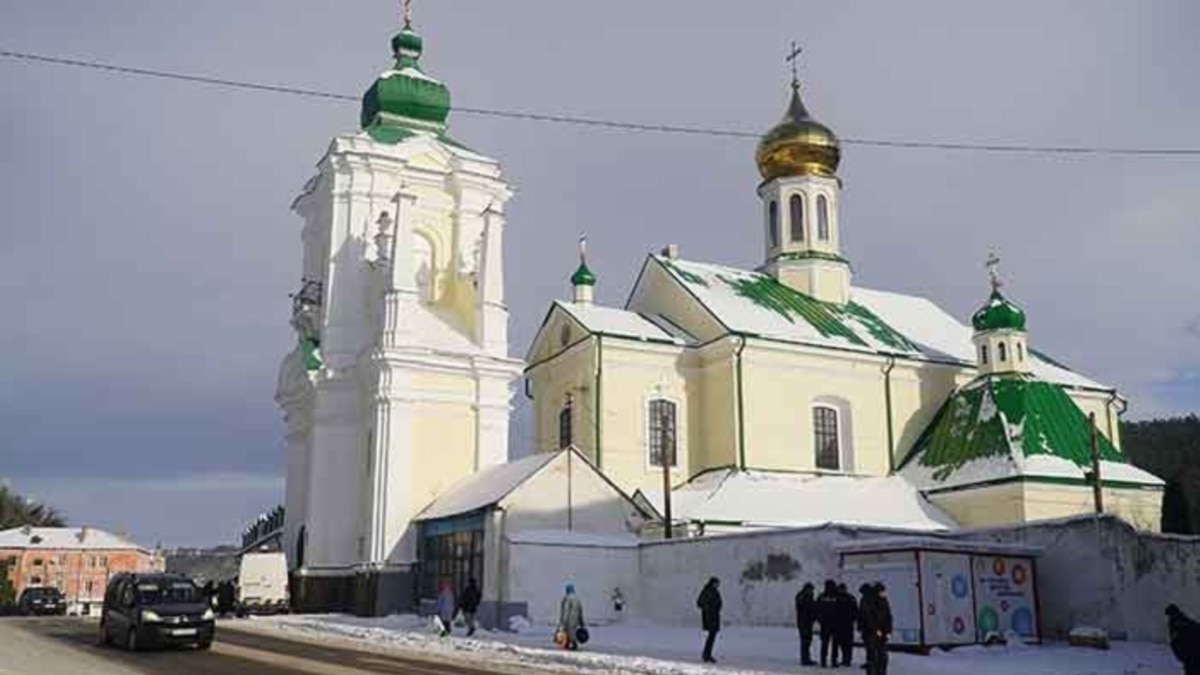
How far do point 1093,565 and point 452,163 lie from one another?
1018 inches

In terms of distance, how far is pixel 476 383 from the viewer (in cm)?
3653

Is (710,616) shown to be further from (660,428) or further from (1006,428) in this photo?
(1006,428)

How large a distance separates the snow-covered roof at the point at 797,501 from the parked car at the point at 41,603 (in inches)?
905

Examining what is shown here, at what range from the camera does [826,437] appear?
3950 centimetres

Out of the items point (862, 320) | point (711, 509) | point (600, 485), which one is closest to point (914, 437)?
point (862, 320)

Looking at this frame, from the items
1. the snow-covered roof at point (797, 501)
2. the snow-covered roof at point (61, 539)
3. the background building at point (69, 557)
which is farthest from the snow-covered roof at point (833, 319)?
the snow-covered roof at point (61, 539)

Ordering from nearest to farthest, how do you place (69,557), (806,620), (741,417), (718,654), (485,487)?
(806,620)
(718,654)
(485,487)
(741,417)
(69,557)

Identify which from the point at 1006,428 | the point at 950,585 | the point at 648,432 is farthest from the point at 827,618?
the point at 1006,428

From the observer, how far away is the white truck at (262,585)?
34.8m

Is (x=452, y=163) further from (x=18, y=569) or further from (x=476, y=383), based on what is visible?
(x=18, y=569)

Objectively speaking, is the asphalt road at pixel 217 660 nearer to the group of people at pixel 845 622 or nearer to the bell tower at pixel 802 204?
the group of people at pixel 845 622

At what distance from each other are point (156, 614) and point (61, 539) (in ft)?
265

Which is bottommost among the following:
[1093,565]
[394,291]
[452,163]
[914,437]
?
[1093,565]

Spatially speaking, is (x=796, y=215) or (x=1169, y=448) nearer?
(x=796, y=215)
